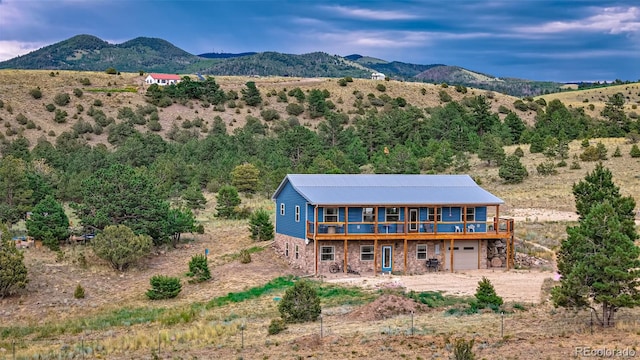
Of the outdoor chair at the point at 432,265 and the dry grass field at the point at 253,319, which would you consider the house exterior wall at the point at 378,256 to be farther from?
the dry grass field at the point at 253,319

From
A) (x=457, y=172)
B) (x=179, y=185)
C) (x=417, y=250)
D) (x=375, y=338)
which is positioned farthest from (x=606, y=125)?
(x=375, y=338)

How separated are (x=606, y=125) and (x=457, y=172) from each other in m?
33.3

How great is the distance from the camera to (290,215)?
3753 centimetres

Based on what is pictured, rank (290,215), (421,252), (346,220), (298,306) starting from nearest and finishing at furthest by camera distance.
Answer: (298,306) → (346,220) → (421,252) → (290,215)

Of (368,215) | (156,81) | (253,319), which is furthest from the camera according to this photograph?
(156,81)

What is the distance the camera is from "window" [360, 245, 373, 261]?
35469 millimetres

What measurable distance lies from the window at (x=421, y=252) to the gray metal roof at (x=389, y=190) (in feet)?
7.30

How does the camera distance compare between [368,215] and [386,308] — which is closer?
[386,308]

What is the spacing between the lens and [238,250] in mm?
40438

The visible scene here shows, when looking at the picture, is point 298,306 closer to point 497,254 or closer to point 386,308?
point 386,308

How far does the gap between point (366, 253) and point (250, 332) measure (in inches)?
481

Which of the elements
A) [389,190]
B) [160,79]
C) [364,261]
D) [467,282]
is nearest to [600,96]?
[160,79]

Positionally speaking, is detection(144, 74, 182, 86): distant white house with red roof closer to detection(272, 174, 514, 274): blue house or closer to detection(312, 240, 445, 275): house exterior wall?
detection(272, 174, 514, 274): blue house

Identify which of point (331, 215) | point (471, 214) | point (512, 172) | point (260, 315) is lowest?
point (260, 315)
